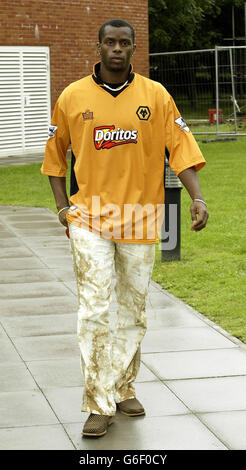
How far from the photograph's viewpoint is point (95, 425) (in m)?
4.68

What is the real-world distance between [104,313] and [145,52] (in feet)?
71.9

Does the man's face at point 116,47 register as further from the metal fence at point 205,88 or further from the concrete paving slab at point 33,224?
the metal fence at point 205,88

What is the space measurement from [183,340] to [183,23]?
Answer: 3588 centimetres

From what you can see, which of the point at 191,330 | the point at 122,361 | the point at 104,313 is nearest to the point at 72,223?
the point at 104,313

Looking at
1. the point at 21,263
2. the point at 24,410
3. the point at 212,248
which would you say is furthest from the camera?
the point at 212,248

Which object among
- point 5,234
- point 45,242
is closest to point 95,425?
point 45,242

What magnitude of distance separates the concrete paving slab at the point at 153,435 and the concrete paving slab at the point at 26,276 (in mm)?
3708

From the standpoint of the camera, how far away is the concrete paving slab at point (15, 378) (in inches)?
219

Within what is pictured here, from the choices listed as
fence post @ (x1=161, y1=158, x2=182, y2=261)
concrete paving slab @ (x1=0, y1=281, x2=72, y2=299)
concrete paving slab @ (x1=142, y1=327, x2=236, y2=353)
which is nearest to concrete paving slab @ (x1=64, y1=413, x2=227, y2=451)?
concrete paving slab @ (x1=142, y1=327, x2=236, y2=353)

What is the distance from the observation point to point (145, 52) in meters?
25.9

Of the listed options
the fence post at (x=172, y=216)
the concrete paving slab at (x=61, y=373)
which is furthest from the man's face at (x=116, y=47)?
the fence post at (x=172, y=216)

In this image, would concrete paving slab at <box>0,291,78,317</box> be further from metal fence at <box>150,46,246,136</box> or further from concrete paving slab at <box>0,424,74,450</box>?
metal fence at <box>150,46,246,136</box>

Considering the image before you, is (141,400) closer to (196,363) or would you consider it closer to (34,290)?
(196,363)

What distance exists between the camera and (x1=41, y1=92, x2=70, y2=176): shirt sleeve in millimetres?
4812
